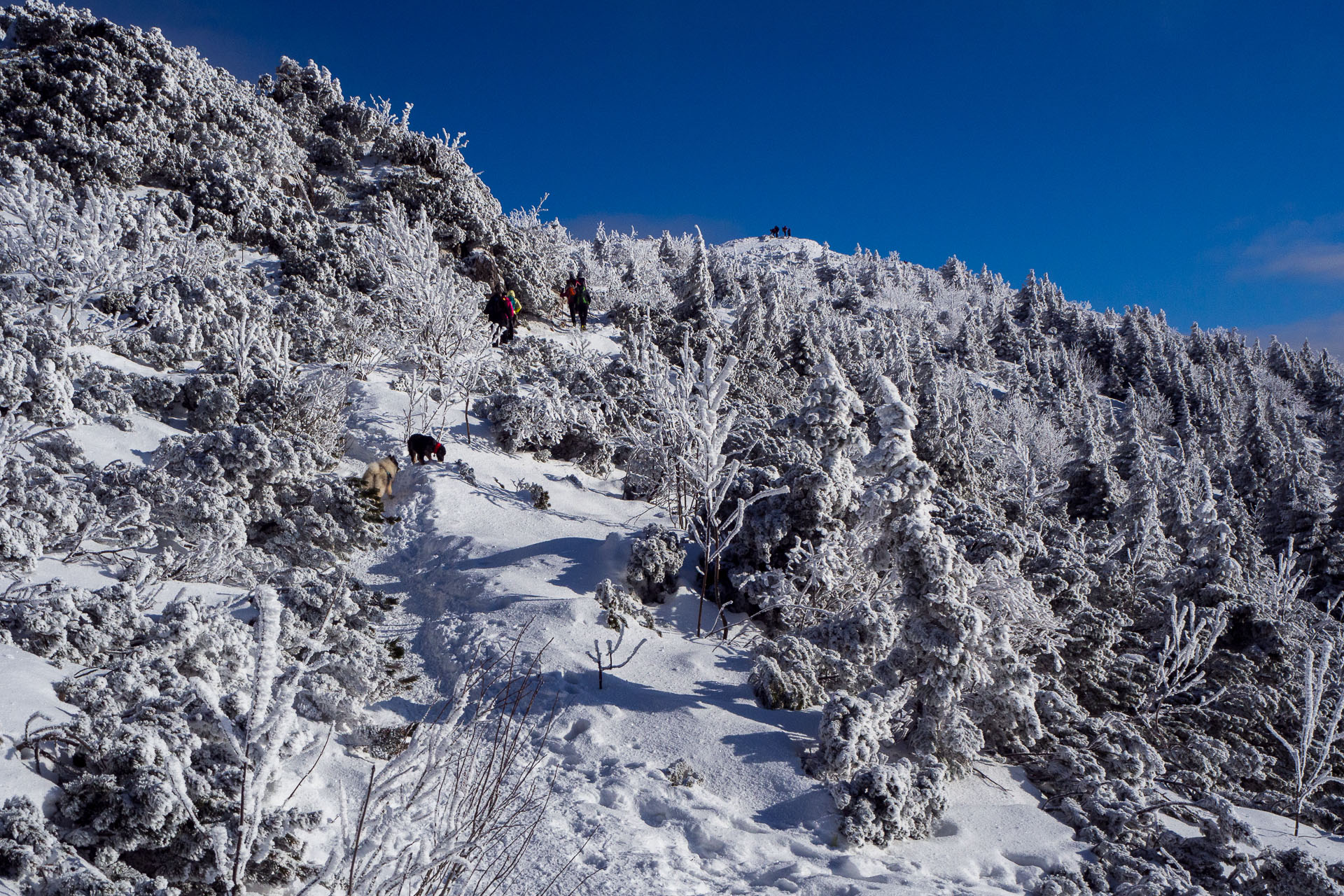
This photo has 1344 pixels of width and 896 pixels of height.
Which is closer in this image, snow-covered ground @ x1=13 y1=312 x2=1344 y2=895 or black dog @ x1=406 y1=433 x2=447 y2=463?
snow-covered ground @ x1=13 y1=312 x2=1344 y2=895

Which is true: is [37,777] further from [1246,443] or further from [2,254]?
[1246,443]

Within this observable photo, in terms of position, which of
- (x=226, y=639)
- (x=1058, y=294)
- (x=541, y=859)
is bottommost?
(x=541, y=859)

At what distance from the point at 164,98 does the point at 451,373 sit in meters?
14.1

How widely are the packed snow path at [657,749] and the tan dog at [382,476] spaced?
0.45 m

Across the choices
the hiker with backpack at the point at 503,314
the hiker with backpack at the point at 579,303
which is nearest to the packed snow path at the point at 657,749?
the hiker with backpack at the point at 503,314

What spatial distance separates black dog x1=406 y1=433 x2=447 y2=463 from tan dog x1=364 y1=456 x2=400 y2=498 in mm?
377

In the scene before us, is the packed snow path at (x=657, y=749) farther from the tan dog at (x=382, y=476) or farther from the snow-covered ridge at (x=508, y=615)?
the tan dog at (x=382, y=476)

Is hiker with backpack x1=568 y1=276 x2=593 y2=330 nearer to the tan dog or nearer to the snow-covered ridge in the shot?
the snow-covered ridge

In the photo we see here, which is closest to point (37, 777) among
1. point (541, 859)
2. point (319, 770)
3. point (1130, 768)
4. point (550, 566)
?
point (319, 770)

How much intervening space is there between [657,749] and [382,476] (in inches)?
244

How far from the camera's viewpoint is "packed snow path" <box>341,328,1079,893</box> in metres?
4.89

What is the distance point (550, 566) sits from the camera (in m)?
8.65

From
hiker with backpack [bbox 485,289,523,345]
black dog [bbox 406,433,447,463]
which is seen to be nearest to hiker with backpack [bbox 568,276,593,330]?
hiker with backpack [bbox 485,289,523,345]

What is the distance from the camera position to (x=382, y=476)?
1020 cm
